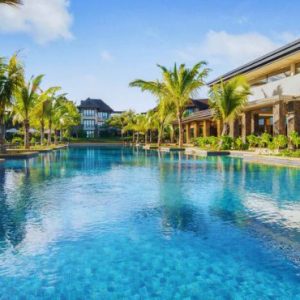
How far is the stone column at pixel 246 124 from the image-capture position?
91.7 ft

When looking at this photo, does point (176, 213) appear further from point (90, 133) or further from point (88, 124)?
point (90, 133)

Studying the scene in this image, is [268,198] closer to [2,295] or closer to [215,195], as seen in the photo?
[215,195]

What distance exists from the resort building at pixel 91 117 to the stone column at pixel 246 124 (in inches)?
2121

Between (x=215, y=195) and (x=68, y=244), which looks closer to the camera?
(x=68, y=244)

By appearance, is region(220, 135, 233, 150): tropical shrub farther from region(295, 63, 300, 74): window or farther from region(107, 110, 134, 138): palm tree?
region(107, 110, 134, 138): palm tree

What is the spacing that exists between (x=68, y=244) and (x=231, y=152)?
66.4ft

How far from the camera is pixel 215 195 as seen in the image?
9.70 metres

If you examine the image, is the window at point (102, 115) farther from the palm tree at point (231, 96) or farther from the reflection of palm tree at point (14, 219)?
the reflection of palm tree at point (14, 219)

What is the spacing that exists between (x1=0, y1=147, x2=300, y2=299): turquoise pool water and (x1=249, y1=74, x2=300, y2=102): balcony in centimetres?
1297

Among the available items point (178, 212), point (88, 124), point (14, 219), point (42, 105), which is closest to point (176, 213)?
point (178, 212)

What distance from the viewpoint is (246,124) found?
92.7 feet

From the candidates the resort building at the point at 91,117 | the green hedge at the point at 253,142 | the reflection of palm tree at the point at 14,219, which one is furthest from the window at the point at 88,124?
the reflection of palm tree at the point at 14,219

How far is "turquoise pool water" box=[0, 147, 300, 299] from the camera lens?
4.09 metres

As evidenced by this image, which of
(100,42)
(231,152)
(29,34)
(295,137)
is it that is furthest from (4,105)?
(295,137)
